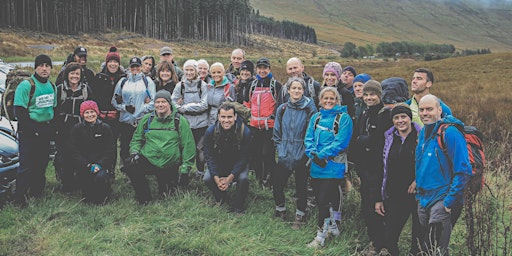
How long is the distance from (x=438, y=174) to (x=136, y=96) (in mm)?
4903

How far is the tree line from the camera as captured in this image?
5753 centimetres

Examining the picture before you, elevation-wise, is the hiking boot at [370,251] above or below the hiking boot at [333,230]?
below

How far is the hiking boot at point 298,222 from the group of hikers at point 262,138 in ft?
0.05

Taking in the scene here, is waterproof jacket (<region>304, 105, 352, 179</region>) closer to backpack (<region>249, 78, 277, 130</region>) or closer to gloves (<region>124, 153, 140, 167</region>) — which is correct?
backpack (<region>249, 78, 277, 130</region>)

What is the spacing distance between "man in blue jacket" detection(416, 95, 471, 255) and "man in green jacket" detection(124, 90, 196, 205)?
11.2 ft

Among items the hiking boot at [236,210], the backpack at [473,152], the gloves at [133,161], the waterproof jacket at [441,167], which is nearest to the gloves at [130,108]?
the gloves at [133,161]

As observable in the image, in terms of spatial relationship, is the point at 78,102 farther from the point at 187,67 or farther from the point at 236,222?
the point at 236,222

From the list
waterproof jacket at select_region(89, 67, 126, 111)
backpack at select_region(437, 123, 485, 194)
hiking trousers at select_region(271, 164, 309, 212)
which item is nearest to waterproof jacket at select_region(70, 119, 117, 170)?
waterproof jacket at select_region(89, 67, 126, 111)

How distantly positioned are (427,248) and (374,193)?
89cm

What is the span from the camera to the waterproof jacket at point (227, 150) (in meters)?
5.79

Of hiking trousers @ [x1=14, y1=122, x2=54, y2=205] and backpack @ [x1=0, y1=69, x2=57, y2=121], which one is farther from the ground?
backpack @ [x1=0, y1=69, x2=57, y2=121]

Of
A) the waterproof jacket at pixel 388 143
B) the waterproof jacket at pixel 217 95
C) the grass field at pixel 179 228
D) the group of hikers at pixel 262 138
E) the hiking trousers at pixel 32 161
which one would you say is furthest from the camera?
the waterproof jacket at pixel 217 95

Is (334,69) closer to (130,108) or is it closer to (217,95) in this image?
(217,95)

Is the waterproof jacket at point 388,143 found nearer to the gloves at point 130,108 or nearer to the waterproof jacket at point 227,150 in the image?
the waterproof jacket at point 227,150
